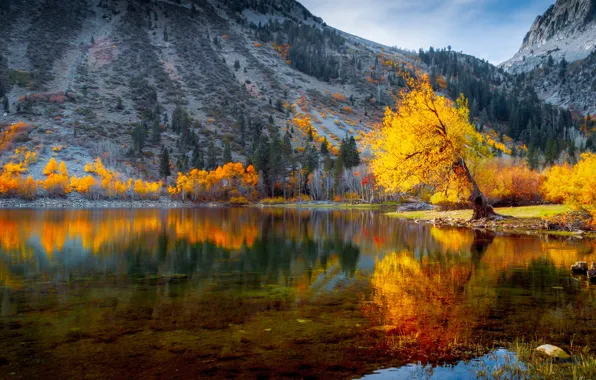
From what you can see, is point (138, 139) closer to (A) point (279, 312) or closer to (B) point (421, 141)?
(B) point (421, 141)

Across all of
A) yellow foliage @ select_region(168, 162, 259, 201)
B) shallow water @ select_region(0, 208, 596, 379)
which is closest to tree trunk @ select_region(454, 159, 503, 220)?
shallow water @ select_region(0, 208, 596, 379)

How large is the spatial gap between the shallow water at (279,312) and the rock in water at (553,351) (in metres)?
0.65

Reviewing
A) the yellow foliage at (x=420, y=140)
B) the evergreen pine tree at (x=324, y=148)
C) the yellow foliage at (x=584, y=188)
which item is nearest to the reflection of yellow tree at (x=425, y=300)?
the yellow foliage at (x=584, y=188)

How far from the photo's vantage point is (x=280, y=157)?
130m

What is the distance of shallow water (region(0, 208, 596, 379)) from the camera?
274 inches

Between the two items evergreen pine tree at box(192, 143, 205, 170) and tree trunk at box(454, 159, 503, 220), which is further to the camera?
evergreen pine tree at box(192, 143, 205, 170)

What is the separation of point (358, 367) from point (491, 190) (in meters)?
47.9

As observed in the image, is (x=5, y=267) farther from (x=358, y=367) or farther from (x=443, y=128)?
(x=443, y=128)

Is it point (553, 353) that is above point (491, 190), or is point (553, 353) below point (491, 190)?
below

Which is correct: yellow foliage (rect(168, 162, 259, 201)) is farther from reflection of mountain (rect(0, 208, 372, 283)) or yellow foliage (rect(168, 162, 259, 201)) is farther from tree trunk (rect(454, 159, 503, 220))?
tree trunk (rect(454, 159, 503, 220))

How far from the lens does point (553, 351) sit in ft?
23.8

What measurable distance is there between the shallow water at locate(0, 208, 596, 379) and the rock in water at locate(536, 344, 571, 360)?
65cm

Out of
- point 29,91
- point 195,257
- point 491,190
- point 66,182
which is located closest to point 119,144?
point 66,182

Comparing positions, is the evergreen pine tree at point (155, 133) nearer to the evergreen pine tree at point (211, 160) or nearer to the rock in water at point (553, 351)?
the evergreen pine tree at point (211, 160)
